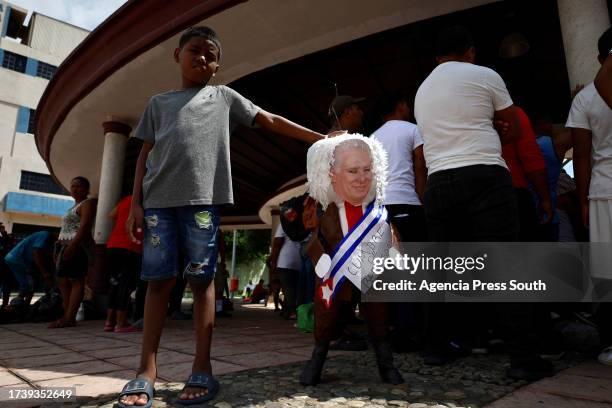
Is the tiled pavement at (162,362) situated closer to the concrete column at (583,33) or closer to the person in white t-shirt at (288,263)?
the person in white t-shirt at (288,263)

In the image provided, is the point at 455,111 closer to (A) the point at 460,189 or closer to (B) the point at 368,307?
(A) the point at 460,189

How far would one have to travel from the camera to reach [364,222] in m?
2.10

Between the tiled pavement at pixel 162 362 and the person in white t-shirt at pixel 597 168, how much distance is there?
0.56 m

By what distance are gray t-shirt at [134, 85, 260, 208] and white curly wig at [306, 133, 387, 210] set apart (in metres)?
0.44

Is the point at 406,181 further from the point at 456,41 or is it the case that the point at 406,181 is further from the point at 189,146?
the point at 189,146

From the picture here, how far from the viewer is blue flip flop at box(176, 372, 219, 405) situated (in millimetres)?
1744

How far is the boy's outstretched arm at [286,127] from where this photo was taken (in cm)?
219

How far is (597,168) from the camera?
8.87ft

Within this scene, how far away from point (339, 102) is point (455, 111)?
0.97 m

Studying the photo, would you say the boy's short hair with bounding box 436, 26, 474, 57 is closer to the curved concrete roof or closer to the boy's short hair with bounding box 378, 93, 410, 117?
the boy's short hair with bounding box 378, 93, 410, 117

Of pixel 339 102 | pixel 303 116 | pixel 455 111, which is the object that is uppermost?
pixel 303 116

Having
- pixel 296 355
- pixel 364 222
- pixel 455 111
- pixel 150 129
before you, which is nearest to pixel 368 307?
pixel 364 222

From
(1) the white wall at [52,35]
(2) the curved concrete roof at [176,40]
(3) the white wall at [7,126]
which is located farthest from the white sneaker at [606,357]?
(1) the white wall at [52,35]

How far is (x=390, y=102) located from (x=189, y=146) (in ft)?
6.66
